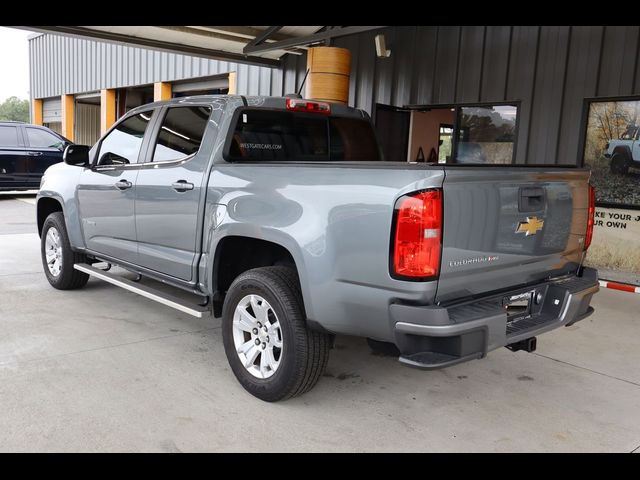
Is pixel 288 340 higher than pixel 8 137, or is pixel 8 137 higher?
pixel 8 137

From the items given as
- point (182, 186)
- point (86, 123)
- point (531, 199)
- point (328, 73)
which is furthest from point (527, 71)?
point (86, 123)

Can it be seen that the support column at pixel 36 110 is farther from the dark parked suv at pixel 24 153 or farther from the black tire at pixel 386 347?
the black tire at pixel 386 347

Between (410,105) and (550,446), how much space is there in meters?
6.72

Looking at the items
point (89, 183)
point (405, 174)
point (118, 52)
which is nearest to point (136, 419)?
point (405, 174)

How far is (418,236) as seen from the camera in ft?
9.02

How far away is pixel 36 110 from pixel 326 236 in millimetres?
25054

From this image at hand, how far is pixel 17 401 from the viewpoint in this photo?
3.38 metres

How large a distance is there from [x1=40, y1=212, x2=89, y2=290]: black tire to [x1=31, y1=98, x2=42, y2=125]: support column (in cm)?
2084

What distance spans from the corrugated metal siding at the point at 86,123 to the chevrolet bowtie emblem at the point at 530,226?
70.3 feet

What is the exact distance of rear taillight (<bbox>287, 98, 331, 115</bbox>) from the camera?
431 cm

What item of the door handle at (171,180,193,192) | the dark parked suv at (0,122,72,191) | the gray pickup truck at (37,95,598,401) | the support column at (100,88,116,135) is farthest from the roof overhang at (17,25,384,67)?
the support column at (100,88,116,135)

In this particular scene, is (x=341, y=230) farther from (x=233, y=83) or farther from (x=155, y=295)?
(x=233, y=83)

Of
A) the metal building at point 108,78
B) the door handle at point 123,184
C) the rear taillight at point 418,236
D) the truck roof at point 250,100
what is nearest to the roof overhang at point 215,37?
the metal building at point 108,78
